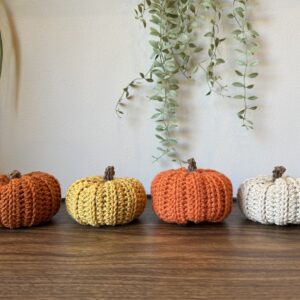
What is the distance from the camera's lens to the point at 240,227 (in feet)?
2.15

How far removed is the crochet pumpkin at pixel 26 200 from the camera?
0.62 m

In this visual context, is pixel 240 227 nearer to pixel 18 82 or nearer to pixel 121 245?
pixel 121 245

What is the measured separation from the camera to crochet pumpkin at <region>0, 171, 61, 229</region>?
2.03 ft

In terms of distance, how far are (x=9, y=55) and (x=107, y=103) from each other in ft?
0.77

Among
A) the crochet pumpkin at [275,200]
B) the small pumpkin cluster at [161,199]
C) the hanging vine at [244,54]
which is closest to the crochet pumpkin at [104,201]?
the small pumpkin cluster at [161,199]

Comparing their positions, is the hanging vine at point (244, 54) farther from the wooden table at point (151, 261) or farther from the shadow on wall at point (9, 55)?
the shadow on wall at point (9, 55)

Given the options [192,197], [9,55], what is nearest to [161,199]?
[192,197]

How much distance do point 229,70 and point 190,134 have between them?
0.51ft

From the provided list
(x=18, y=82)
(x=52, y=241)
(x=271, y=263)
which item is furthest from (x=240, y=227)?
(x=18, y=82)

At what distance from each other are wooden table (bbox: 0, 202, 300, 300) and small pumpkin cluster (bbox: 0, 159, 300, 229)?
21mm

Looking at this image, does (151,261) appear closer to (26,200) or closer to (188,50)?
(26,200)

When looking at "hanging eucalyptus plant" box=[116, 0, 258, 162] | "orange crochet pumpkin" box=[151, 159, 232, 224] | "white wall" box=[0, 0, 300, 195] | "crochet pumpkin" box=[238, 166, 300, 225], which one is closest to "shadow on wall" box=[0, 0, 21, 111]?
"white wall" box=[0, 0, 300, 195]

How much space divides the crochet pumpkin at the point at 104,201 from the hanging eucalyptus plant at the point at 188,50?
197 mm

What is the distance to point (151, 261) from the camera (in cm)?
50
